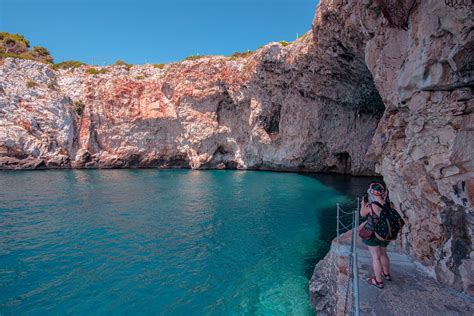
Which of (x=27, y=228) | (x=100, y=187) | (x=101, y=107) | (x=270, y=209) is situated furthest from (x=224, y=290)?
(x=101, y=107)

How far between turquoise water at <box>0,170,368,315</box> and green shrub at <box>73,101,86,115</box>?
28.5 metres

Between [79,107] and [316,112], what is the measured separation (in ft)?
130

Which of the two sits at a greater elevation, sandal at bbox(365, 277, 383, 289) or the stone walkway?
sandal at bbox(365, 277, 383, 289)

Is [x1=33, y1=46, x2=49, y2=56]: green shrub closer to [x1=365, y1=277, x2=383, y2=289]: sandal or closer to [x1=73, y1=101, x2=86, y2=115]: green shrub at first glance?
[x1=73, y1=101, x2=86, y2=115]: green shrub

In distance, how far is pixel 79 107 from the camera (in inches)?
1775

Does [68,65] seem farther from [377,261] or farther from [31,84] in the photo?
[377,261]

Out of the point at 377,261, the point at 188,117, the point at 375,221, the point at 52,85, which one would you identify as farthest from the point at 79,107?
the point at 377,261

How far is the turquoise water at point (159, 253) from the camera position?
768 centimetres

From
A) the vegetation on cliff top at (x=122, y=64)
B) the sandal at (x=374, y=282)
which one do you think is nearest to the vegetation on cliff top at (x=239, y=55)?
the vegetation on cliff top at (x=122, y=64)

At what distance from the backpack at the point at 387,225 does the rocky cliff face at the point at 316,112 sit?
170 cm

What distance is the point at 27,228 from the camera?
43.0 feet

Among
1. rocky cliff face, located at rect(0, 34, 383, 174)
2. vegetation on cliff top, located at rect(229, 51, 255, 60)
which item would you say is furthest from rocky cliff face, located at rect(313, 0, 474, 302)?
vegetation on cliff top, located at rect(229, 51, 255, 60)

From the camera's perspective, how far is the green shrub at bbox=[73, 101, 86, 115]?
4503 centimetres

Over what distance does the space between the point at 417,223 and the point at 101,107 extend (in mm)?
49366
